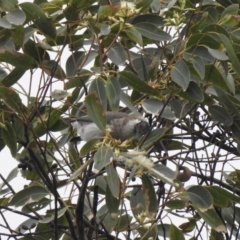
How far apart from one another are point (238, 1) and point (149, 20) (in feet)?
2.71

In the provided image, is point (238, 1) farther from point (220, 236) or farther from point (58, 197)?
point (58, 197)

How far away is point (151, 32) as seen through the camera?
316 centimetres

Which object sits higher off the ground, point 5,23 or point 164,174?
point 5,23

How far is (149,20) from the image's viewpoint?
10.5ft

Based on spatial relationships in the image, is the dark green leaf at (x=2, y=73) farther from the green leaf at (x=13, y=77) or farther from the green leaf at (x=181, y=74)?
the green leaf at (x=181, y=74)

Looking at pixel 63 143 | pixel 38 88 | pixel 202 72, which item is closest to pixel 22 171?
pixel 63 143

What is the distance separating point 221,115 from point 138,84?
0.47m

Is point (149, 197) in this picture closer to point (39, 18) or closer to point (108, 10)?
point (108, 10)

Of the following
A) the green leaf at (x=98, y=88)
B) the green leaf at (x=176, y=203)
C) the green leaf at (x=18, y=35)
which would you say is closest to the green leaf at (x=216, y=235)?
the green leaf at (x=176, y=203)

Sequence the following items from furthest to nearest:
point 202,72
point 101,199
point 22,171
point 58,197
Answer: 1. point 22,171
2. point 101,199
3. point 58,197
4. point 202,72

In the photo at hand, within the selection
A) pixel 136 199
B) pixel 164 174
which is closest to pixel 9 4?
pixel 164 174

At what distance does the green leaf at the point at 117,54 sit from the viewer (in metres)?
3.15

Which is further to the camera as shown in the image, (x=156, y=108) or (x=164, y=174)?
(x=156, y=108)

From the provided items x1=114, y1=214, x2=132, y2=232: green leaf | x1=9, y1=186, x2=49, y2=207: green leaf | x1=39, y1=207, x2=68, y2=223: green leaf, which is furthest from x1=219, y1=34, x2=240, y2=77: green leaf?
x1=9, y1=186, x2=49, y2=207: green leaf
